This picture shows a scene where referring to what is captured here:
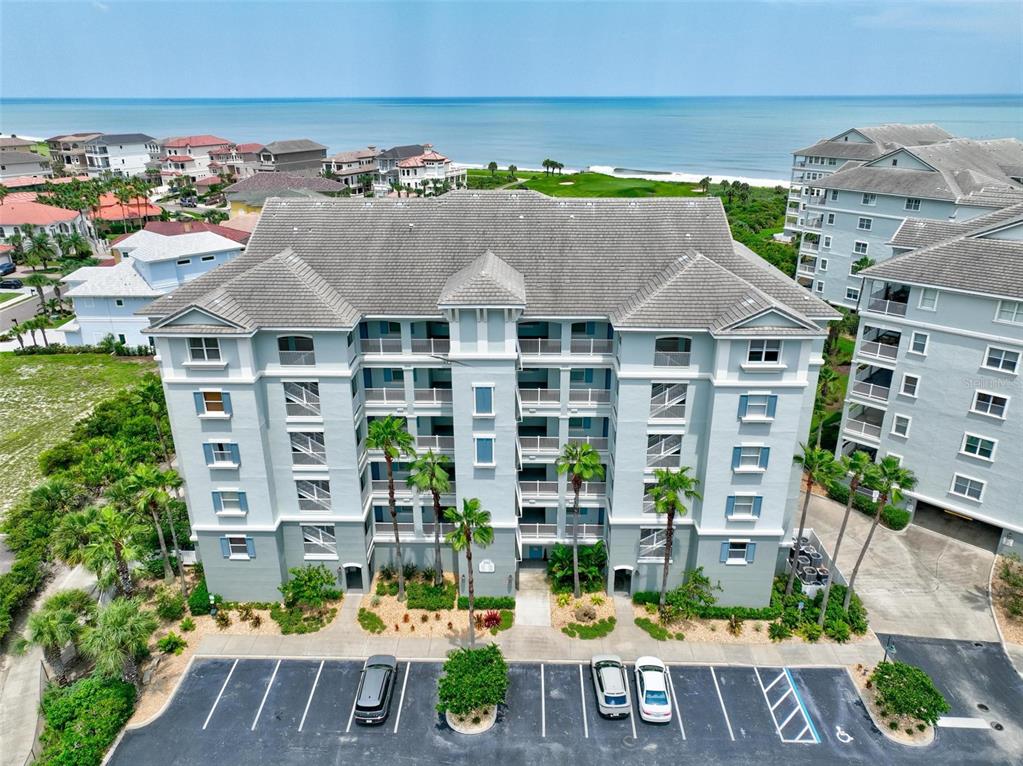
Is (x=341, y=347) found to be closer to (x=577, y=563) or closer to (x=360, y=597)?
(x=360, y=597)

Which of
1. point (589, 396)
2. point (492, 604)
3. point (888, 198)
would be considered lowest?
point (492, 604)

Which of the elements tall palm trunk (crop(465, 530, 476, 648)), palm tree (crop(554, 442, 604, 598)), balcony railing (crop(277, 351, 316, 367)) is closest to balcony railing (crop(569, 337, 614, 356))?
palm tree (crop(554, 442, 604, 598))

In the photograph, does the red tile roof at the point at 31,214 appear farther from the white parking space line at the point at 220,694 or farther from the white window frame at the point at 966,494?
the white window frame at the point at 966,494

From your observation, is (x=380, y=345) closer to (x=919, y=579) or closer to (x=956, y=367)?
(x=956, y=367)

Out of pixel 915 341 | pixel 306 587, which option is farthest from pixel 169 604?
pixel 915 341

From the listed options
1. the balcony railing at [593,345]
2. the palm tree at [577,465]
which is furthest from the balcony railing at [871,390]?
the palm tree at [577,465]
